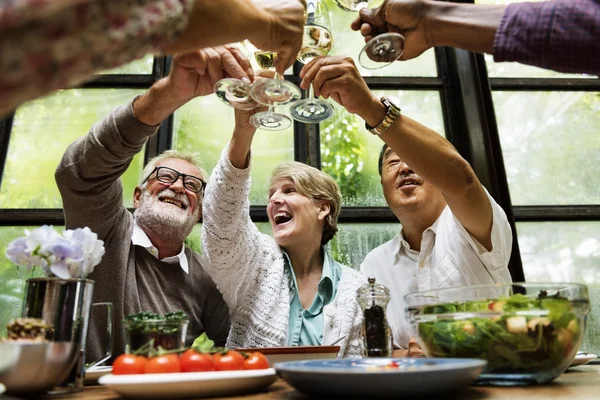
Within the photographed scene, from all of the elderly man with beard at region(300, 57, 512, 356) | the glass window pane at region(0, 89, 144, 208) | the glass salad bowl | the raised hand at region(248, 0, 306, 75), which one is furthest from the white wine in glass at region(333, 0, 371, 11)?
the glass window pane at region(0, 89, 144, 208)

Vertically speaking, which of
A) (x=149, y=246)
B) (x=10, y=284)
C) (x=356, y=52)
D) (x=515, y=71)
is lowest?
(x=10, y=284)

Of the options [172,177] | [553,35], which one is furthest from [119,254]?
[553,35]

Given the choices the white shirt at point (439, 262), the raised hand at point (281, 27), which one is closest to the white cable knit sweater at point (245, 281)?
the white shirt at point (439, 262)

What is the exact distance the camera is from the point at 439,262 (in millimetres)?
1595

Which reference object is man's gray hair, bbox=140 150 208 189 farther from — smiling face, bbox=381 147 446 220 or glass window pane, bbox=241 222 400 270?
smiling face, bbox=381 147 446 220

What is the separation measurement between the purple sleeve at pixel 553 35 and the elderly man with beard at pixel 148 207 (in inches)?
25.9

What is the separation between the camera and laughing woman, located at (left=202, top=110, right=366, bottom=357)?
1562 millimetres

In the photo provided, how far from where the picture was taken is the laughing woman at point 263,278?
156 cm

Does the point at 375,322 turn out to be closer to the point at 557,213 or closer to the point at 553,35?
the point at 553,35

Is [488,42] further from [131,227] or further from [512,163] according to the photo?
[512,163]

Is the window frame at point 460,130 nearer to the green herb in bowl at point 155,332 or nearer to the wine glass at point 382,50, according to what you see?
the wine glass at point 382,50

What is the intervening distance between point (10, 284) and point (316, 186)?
1.54 meters

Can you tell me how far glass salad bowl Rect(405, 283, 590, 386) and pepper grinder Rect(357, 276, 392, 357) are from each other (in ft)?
0.77

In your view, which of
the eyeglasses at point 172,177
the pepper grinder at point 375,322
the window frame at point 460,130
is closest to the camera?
the pepper grinder at point 375,322
